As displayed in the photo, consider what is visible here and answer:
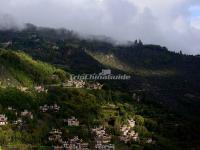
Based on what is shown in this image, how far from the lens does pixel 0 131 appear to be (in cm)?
19188

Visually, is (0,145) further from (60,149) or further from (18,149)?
(60,149)

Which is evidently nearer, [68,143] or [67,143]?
[67,143]

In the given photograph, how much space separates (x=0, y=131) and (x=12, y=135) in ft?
15.3

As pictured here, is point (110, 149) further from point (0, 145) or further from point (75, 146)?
point (0, 145)

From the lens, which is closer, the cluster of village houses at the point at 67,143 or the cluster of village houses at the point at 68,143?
the cluster of village houses at the point at 67,143

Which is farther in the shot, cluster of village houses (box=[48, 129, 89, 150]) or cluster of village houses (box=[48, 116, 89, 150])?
cluster of village houses (box=[48, 116, 89, 150])

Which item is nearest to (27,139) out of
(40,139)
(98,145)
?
(40,139)

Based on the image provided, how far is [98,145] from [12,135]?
1188 inches

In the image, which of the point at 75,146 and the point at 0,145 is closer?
the point at 0,145

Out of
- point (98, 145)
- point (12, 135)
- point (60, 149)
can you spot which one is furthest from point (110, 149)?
point (12, 135)

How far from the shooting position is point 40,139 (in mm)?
193250

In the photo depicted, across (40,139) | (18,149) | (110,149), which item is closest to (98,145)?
(110,149)

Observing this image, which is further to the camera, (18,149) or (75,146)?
(75,146)

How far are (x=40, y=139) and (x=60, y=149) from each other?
29.9 ft
